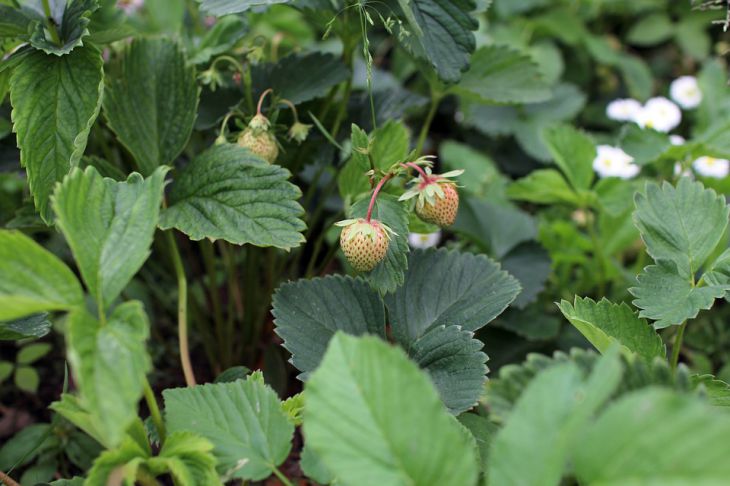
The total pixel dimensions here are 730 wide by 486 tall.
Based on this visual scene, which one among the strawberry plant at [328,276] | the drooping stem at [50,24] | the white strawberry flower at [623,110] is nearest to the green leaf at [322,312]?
the strawberry plant at [328,276]

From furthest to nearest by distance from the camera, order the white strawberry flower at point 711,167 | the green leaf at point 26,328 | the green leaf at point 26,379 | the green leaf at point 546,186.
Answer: the white strawberry flower at point 711,167, the green leaf at point 546,186, the green leaf at point 26,379, the green leaf at point 26,328

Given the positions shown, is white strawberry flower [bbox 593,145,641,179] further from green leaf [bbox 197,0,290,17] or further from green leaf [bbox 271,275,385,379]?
green leaf [bbox 197,0,290,17]

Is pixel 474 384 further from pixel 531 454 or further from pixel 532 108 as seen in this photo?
pixel 532 108

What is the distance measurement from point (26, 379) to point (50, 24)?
0.65m

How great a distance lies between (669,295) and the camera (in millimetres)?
1008

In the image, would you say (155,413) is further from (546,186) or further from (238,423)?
(546,186)

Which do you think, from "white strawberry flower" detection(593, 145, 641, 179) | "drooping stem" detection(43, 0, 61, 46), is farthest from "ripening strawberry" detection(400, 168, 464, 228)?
"white strawberry flower" detection(593, 145, 641, 179)

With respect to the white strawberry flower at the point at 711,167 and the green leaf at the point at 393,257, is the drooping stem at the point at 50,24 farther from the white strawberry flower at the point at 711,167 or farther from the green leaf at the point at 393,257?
the white strawberry flower at the point at 711,167

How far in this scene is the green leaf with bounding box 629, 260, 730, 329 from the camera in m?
0.96

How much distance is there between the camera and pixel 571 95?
2.22m

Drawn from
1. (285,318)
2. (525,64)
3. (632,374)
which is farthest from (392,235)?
(525,64)

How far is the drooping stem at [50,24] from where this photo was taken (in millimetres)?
1061

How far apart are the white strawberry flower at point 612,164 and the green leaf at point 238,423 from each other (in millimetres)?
1249

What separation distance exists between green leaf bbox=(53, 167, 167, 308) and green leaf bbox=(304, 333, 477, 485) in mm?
236
